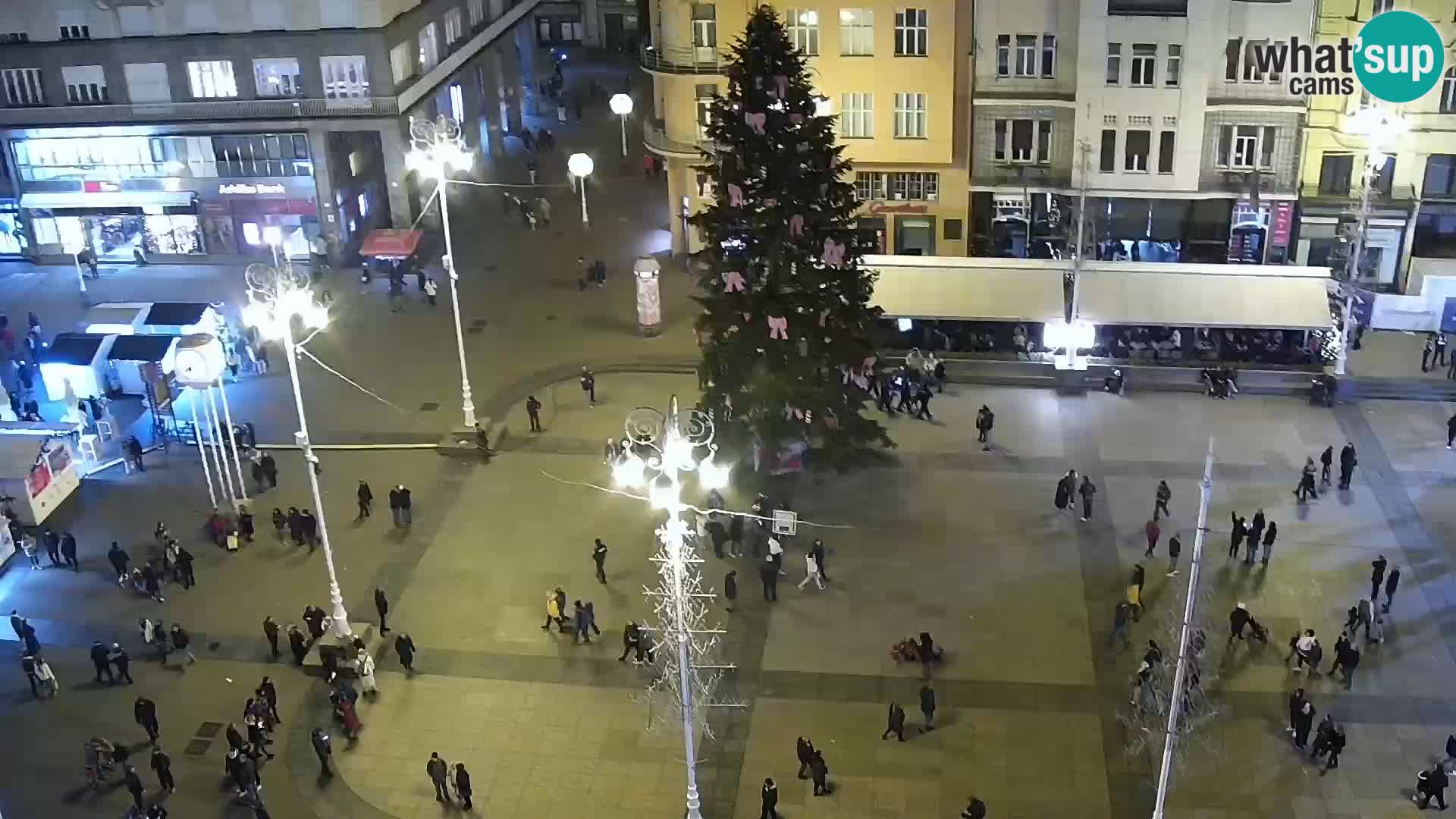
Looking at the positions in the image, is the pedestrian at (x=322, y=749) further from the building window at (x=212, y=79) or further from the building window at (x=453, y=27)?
the building window at (x=453, y=27)

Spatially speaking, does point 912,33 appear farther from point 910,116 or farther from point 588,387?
point 588,387

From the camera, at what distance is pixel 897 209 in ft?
160

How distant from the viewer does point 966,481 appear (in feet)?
126

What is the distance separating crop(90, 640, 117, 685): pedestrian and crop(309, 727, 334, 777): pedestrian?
5.83 metres

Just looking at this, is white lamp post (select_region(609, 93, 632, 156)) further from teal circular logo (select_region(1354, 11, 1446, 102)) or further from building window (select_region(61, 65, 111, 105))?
teal circular logo (select_region(1354, 11, 1446, 102))

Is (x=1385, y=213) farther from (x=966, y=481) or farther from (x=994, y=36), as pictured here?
(x=966, y=481)

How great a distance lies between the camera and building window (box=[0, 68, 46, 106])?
174 feet

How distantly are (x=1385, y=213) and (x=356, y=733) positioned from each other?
35.0 meters

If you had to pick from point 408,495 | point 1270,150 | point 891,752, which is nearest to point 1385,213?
point 1270,150

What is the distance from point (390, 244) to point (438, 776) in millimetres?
28262

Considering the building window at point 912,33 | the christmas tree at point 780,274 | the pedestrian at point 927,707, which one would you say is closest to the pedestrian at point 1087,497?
the christmas tree at point 780,274

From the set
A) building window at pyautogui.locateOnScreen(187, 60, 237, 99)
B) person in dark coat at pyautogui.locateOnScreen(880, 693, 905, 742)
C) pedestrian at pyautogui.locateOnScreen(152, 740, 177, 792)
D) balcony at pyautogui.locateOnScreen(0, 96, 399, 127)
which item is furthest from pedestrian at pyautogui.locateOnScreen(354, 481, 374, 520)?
building window at pyautogui.locateOnScreen(187, 60, 237, 99)

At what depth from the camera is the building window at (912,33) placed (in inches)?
1833

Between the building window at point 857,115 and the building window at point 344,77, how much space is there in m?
17.3
